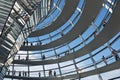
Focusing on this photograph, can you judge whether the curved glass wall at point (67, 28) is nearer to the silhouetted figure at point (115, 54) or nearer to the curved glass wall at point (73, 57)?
the curved glass wall at point (73, 57)

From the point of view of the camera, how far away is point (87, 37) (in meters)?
27.5

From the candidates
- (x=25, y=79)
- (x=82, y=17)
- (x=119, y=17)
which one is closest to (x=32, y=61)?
(x=25, y=79)

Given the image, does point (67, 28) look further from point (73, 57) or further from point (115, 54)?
point (115, 54)

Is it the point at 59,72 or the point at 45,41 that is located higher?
the point at 45,41

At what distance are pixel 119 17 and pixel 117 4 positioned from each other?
82.1 inches

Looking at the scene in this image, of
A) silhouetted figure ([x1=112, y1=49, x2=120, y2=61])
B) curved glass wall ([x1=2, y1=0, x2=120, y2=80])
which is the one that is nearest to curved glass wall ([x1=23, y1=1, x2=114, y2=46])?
curved glass wall ([x1=2, y1=0, x2=120, y2=80])

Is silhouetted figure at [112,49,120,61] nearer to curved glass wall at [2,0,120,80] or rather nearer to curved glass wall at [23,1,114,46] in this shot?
curved glass wall at [2,0,120,80]

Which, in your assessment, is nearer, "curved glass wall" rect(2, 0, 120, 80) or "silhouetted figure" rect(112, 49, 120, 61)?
"silhouetted figure" rect(112, 49, 120, 61)

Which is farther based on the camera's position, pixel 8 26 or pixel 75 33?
pixel 75 33

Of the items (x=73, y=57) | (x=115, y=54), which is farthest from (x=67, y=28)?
(x=115, y=54)

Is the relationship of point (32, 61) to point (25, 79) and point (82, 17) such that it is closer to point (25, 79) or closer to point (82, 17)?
point (25, 79)

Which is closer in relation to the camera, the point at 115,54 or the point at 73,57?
the point at 115,54

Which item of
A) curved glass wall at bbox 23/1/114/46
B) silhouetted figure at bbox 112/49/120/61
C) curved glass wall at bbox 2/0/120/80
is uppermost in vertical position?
curved glass wall at bbox 23/1/114/46

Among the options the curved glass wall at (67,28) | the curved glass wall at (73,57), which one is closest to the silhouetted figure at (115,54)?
the curved glass wall at (73,57)
